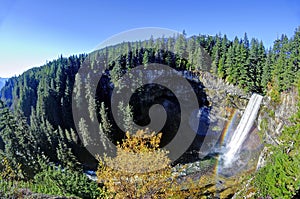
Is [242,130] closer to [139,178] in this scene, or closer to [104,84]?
[104,84]

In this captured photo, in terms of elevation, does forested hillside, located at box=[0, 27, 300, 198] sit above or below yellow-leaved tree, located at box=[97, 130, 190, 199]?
above

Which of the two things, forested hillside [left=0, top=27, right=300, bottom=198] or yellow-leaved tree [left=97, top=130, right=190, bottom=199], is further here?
forested hillside [left=0, top=27, right=300, bottom=198]

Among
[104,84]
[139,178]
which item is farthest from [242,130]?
[139,178]

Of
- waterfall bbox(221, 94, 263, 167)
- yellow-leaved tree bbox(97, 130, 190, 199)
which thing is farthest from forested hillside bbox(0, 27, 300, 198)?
yellow-leaved tree bbox(97, 130, 190, 199)

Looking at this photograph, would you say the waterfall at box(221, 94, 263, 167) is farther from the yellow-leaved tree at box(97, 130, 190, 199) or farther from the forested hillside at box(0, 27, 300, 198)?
the yellow-leaved tree at box(97, 130, 190, 199)

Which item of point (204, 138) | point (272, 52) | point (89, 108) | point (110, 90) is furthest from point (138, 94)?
point (272, 52)

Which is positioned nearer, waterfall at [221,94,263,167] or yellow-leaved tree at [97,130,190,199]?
yellow-leaved tree at [97,130,190,199]
